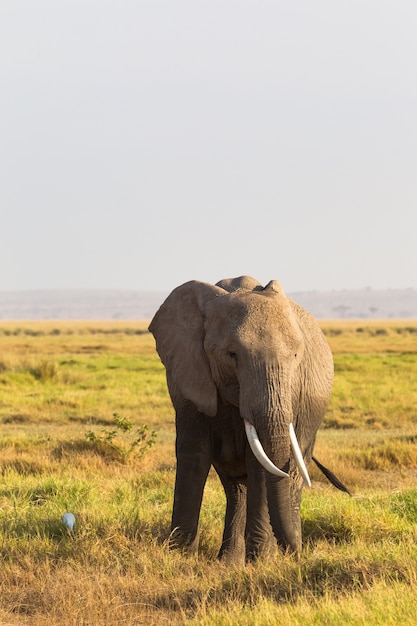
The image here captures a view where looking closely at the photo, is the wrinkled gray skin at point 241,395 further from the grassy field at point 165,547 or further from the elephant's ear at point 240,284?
the grassy field at point 165,547

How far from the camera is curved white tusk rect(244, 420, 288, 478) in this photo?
6457 mm

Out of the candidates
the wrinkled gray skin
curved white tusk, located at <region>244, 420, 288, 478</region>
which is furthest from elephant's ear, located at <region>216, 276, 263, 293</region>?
curved white tusk, located at <region>244, 420, 288, 478</region>

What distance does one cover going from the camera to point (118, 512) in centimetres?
882

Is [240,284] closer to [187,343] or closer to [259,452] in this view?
[187,343]

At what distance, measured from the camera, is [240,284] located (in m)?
7.65

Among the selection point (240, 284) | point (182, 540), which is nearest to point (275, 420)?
point (240, 284)

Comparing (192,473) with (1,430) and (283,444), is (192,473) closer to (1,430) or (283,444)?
(283,444)

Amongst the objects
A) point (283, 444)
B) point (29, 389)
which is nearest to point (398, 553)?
point (283, 444)

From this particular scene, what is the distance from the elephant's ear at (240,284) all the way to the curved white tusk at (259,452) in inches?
49.0

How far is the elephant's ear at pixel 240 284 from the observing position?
7.55 meters

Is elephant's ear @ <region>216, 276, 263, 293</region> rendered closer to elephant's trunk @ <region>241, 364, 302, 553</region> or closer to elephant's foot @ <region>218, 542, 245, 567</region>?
A: elephant's trunk @ <region>241, 364, 302, 553</region>

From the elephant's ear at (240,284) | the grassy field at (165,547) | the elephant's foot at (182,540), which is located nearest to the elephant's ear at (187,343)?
the elephant's ear at (240,284)

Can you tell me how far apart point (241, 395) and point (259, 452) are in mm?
421

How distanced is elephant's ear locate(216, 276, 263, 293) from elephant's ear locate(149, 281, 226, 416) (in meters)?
0.17
